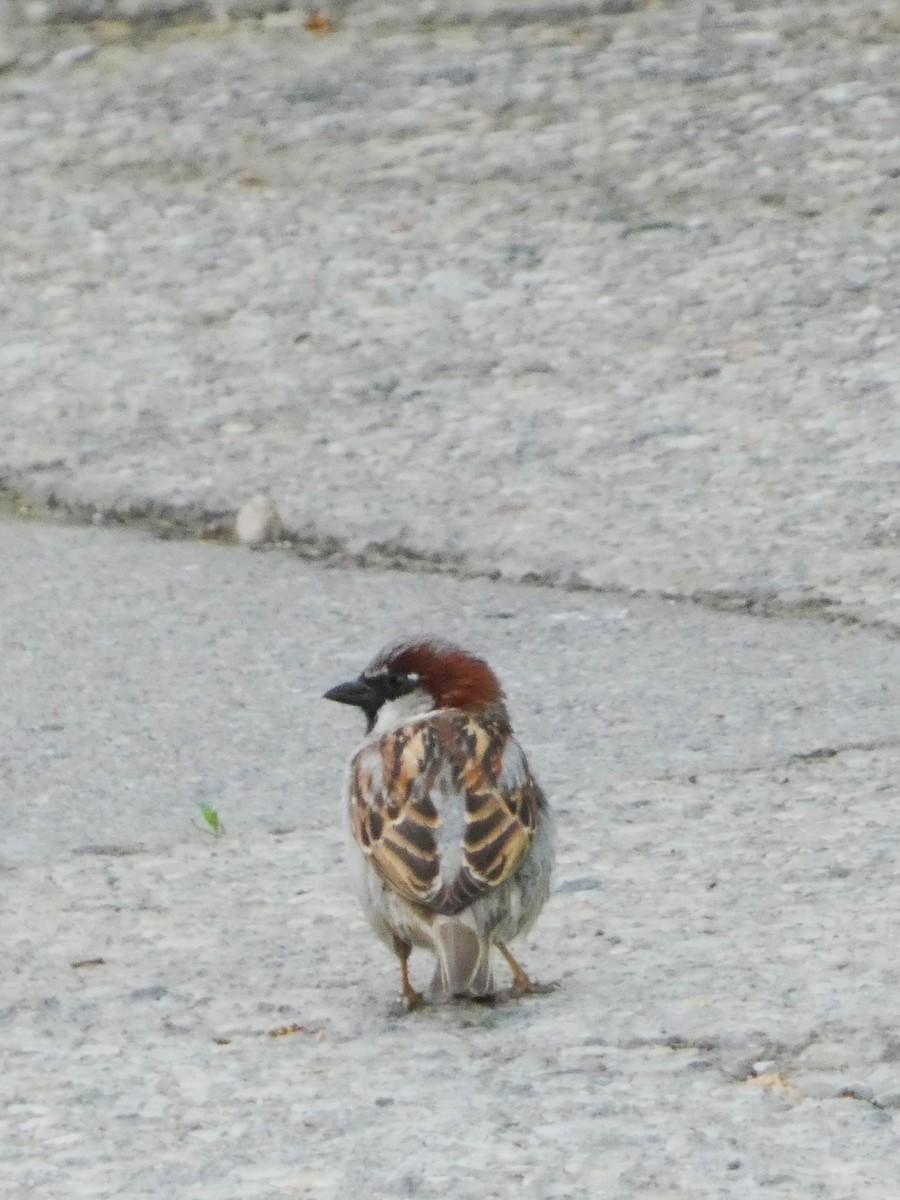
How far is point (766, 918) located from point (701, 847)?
353 mm

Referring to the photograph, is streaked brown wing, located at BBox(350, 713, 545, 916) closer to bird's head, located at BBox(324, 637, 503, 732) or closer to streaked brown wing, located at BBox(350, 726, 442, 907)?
streaked brown wing, located at BBox(350, 726, 442, 907)

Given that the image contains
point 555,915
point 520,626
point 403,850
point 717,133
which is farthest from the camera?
point 717,133

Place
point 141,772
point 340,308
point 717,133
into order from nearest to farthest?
point 141,772 < point 340,308 < point 717,133

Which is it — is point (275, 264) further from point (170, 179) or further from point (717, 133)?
point (717, 133)

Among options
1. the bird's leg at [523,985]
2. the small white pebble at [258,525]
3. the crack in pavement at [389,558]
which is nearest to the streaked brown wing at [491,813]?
the bird's leg at [523,985]

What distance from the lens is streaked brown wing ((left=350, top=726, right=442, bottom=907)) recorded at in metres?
4.29

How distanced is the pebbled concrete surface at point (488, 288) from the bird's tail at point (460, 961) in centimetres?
195

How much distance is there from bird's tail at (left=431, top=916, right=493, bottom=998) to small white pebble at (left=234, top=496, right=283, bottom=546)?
2.41 meters

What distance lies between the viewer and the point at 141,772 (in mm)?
5344

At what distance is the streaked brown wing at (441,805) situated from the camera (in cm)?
428

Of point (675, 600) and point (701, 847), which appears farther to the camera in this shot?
point (675, 600)

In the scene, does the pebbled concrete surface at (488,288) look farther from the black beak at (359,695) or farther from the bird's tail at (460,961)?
the bird's tail at (460,961)

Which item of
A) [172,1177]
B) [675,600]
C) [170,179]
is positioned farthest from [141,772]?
[170,179]

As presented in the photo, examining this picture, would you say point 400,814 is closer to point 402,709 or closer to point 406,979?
point 406,979
